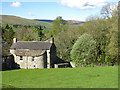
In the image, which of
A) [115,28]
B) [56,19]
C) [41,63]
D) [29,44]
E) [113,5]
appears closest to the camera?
[115,28]

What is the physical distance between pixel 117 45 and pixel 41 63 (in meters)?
16.3

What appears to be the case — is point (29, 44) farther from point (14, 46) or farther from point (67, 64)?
point (67, 64)

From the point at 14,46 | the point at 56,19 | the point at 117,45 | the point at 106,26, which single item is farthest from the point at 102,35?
the point at 56,19

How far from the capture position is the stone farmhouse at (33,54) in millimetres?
40156

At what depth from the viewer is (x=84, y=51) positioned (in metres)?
44.2

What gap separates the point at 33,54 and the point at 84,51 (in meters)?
12.2

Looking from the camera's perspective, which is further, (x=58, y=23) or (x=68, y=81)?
(x=58, y=23)

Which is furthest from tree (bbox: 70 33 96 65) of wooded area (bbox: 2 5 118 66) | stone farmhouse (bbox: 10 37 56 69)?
stone farmhouse (bbox: 10 37 56 69)

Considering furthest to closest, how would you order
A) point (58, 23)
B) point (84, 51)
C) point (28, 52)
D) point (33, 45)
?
point (58, 23), point (84, 51), point (33, 45), point (28, 52)

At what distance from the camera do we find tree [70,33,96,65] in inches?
1710

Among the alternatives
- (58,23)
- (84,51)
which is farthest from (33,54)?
(58,23)

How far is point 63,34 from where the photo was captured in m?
57.8

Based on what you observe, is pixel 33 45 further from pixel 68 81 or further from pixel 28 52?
pixel 68 81

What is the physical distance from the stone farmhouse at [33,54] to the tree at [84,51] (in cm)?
566
